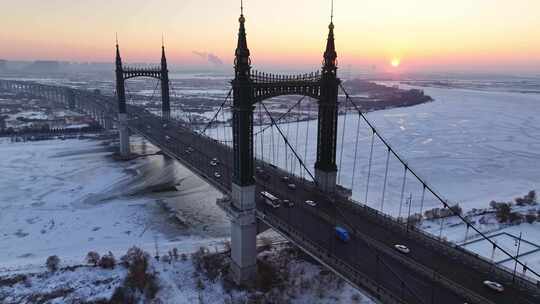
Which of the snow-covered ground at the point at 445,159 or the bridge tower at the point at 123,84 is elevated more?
the bridge tower at the point at 123,84

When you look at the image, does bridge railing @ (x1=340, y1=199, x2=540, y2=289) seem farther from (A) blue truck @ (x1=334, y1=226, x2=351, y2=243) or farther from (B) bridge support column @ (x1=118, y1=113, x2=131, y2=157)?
(B) bridge support column @ (x1=118, y1=113, x2=131, y2=157)

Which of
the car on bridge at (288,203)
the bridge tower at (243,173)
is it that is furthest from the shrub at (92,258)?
the car on bridge at (288,203)

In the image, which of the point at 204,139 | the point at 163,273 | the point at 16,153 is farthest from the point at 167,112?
the point at 163,273

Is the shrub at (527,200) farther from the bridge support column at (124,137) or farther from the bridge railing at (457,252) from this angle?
the bridge support column at (124,137)

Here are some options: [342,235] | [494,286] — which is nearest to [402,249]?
[342,235]

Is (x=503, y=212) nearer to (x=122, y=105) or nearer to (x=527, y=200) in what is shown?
(x=527, y=200)
